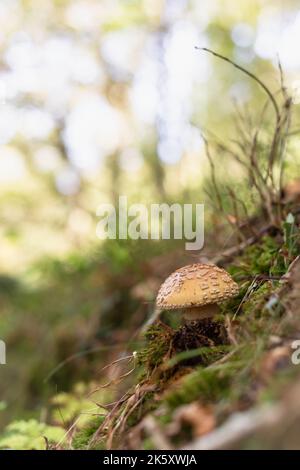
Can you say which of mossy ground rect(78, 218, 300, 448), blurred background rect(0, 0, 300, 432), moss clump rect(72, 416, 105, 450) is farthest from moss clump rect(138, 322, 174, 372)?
blurred background rect(0, 0, 300, 432)

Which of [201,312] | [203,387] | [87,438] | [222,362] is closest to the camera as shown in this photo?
[203,387]

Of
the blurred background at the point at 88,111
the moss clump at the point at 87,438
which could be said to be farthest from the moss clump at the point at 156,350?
the blurred background at the point at 88,111

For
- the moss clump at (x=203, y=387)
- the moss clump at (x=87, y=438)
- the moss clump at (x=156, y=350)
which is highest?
the moss clump at (x=203, y=387)

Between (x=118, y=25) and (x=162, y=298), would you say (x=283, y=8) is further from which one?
(x=162, y=298)

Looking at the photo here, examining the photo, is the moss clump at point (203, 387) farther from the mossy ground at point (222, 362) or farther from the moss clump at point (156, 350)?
the moss clump at point (156, 350)

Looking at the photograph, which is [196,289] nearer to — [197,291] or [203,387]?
[197,291]

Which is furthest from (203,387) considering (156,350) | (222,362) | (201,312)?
(201,312)

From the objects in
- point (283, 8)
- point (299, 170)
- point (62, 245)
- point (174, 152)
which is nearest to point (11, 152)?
point (62, 245)

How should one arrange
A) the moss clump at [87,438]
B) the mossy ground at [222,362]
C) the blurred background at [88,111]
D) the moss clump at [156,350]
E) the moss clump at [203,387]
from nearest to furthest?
1. the mossy ground at [222,362]
2. the moss clump at [203,387]
3. the moss clump at [87,438]
4. the moss clump at [156,350]
5. the blurred background at [88,111]
